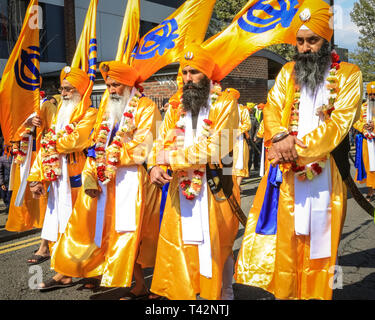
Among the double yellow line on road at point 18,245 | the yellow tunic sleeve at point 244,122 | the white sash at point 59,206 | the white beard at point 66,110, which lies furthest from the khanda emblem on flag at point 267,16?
the yellow tunic sleeve at point 244,122

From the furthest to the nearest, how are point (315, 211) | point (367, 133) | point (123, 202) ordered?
point (367, 133), point (123, 202), point (315, 211)

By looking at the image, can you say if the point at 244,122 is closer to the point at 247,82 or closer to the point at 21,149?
the point at 21,149

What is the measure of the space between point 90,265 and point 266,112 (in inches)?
95.9

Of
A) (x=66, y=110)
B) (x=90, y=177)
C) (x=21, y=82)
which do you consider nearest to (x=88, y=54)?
(x=66, y=110)

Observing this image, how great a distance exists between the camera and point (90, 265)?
15.4 ft

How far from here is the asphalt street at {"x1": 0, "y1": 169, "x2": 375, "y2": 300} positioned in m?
4.70

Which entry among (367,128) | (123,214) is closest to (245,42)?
(123,214)

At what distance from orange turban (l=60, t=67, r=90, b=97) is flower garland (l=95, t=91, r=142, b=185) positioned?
94 centimetres

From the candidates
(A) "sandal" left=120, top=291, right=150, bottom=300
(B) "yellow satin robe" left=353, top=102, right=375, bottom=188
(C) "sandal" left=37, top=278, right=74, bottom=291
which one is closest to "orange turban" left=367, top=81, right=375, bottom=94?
(B) "yellow satin robe" left=353, top=102, right=375, bottom=188

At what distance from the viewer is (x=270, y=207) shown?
12.8ft

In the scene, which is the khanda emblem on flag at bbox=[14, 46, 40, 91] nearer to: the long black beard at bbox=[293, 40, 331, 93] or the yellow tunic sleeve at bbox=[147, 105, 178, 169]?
the yellow tunic sleeve at bbox=[147, 105, 178, 169]

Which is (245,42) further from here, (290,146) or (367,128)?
(367,128)

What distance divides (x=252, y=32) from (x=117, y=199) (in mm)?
2265

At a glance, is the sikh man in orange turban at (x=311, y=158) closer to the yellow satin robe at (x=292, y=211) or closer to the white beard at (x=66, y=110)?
the yellow satin robe at (x=292, y=211)
